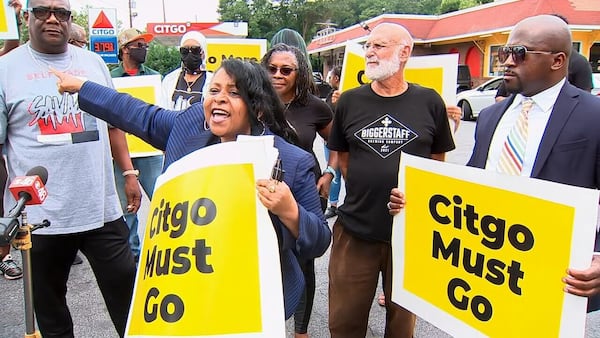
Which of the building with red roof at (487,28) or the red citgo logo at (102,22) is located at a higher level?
the building with red roof at (487,28)

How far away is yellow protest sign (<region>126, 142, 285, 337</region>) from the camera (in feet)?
4.83

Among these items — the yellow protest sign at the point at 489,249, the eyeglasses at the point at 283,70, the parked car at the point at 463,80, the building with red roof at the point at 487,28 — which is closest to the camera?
the yellow protest sign at the point at 489,249

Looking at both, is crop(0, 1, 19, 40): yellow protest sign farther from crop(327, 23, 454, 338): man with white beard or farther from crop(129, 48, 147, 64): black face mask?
crop(327, 23, 454, 338): man with white beard

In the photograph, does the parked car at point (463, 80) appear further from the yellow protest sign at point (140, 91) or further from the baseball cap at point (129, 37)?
the yellow protest sign at point (140, 91)

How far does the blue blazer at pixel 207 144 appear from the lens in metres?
1.75

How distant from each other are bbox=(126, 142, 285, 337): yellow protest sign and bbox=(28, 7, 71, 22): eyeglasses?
130 cm

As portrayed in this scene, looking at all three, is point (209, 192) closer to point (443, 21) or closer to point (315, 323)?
point (315, 323)

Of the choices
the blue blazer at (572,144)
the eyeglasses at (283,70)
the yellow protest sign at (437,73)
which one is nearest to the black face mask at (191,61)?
the eyeglasses at (283,70)

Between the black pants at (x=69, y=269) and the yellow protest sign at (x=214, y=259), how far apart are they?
1.09 meters

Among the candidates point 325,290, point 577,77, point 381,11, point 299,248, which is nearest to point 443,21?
point 577,77

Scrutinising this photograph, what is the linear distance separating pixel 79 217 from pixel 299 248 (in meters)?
1.36

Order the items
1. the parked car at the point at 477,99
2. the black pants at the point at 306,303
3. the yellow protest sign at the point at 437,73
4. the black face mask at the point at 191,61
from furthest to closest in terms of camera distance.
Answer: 1. the parked car at the point at 477,99
2. the black face mask at the point at 191,61
3. the yellow protest sign at the point at 437,73
4. the black pants at the point at 306,303

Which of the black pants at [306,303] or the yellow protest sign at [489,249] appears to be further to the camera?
the black pants at [306,303]

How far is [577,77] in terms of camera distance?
4.44 metres
